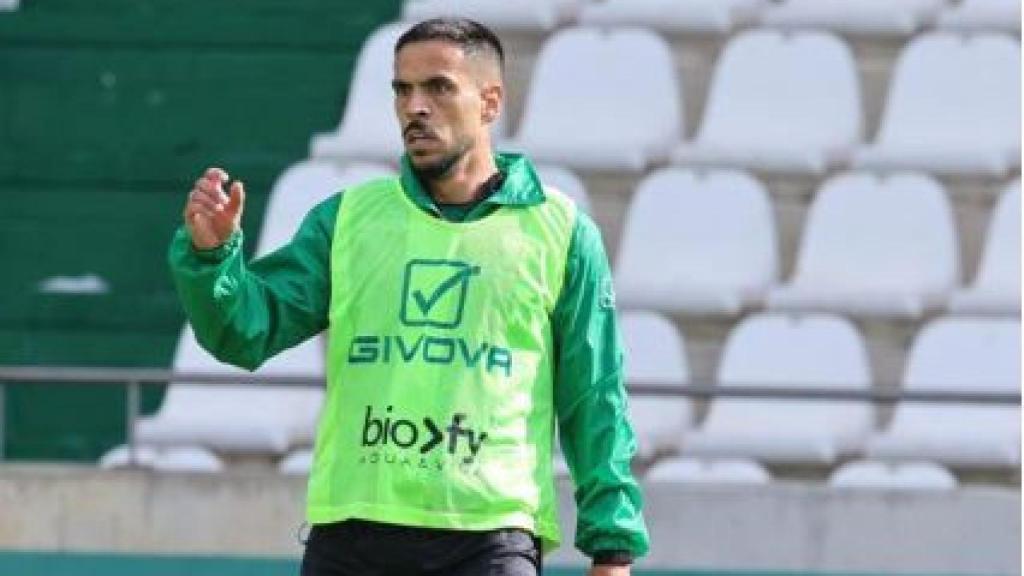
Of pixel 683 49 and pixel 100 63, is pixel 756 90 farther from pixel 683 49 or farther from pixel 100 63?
pixel 100 63

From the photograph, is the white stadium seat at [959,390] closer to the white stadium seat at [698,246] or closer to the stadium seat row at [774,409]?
the stadium seat row at [774,409]

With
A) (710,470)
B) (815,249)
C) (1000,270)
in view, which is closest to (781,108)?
(815,249)

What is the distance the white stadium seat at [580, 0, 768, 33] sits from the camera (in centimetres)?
1109

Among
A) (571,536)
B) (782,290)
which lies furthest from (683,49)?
(571,536)

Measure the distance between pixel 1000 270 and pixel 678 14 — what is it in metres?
1.55

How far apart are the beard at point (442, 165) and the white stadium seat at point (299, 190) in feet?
17.7

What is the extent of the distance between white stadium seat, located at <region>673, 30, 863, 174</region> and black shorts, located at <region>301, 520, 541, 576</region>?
5.88 metres

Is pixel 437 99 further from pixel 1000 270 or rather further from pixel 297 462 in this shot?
pixel 1000 270

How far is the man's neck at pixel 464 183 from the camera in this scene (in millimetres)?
4887

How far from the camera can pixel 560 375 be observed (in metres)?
4.88

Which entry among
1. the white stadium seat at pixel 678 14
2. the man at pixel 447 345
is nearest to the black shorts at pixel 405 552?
the man at pixel 447 345

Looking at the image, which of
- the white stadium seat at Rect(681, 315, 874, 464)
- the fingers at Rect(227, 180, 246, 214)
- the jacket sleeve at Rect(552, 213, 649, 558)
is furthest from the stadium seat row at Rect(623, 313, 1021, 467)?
the fingers at Rect(227, 180, 246, 214)

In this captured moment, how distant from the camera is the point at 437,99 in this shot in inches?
189

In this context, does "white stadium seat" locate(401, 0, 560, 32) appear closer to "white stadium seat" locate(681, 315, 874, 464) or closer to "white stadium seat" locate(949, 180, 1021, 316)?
"white stadium seat" locate(681, 315, 874, 464)
